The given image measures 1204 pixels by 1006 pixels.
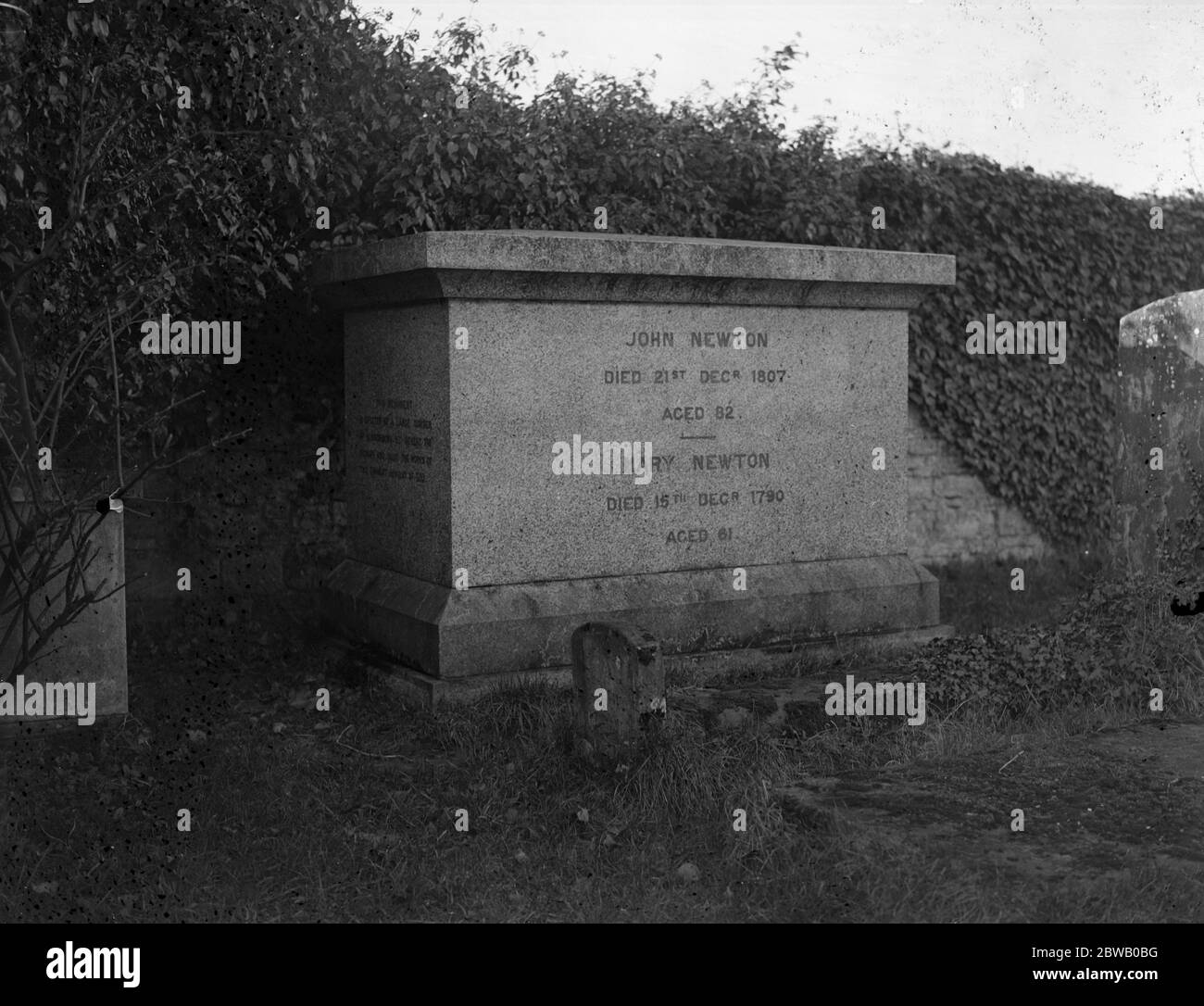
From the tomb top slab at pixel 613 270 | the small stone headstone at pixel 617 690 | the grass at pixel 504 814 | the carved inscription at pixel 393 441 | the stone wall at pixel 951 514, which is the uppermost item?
the tomb top slab at pixel 613 270

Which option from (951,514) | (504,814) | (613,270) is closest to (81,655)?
(504,814)

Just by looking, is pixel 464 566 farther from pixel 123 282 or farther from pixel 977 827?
pixel 977 827

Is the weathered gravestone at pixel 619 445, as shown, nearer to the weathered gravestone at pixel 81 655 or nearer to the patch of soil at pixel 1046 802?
the weathered gravestone at pixel 81 655

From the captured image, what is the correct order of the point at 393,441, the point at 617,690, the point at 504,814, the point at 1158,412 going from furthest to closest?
1. the point at 1158,412
2. the point at 393,441
3. the point at 617,690
4. the point at 504,814

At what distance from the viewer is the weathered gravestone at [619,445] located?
19.9 ft

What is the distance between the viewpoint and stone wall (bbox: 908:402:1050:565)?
9.60m

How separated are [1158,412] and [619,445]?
4.35 meters

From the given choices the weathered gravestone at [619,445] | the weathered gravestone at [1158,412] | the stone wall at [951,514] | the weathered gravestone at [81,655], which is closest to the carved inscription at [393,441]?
the weathered gravestone at [619,445]

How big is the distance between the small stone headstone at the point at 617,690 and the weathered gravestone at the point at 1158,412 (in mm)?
4800

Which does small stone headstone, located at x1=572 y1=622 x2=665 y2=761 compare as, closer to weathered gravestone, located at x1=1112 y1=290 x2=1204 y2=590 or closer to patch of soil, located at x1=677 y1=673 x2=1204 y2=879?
patch of soil, located at x1=677 y1=673 x2=1204 y2=879

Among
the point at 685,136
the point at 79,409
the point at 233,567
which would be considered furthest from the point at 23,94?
the point at 685,136

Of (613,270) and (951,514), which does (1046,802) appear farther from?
(951,514)

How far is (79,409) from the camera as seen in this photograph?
6207 mm

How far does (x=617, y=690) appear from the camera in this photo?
4.99 metres
